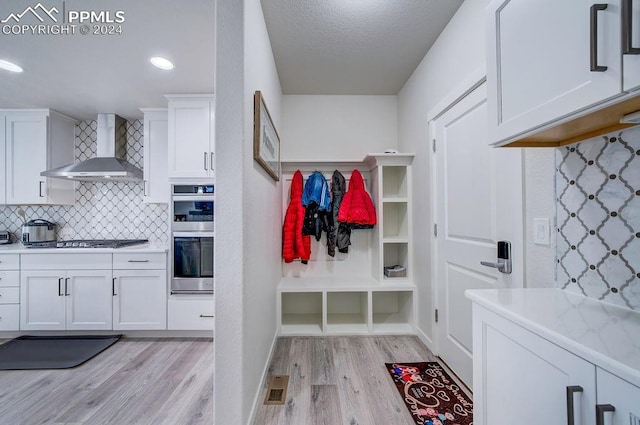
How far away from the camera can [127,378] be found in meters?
1.99

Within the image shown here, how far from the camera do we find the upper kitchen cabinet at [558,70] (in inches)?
24.5

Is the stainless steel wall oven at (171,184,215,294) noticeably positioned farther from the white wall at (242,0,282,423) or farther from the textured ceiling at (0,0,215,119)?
the textured ceiling at (0,0,215,119)

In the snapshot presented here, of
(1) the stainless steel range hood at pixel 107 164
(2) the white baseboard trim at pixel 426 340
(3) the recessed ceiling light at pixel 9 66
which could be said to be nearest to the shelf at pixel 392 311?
(2) the white baseboard trim at pixel 426 340

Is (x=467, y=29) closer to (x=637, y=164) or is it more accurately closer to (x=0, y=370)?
(x=637, y=164)

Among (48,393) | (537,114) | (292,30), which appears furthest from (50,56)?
(537,114)

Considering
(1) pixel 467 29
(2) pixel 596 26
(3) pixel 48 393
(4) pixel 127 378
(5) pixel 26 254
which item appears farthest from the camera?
(5) pixel 26 254

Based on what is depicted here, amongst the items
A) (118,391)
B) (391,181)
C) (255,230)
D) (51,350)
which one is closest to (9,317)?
(51,350)

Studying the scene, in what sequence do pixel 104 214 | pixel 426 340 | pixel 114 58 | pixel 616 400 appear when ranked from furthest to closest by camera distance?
pixel 104 214 < pixel 426 340 < pixel 114 58 < pixel 616 400

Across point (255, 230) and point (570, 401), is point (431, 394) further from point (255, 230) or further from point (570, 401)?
point (255, 230)

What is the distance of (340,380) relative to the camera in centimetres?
186

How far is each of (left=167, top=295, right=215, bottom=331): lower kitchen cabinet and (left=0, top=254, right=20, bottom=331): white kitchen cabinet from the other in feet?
5.11

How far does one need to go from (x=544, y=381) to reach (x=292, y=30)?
2.42m

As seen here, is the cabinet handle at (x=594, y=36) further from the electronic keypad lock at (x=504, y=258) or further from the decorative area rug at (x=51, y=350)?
the decorative area rug at (x=51, y=350)

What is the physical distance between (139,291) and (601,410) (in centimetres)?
326
